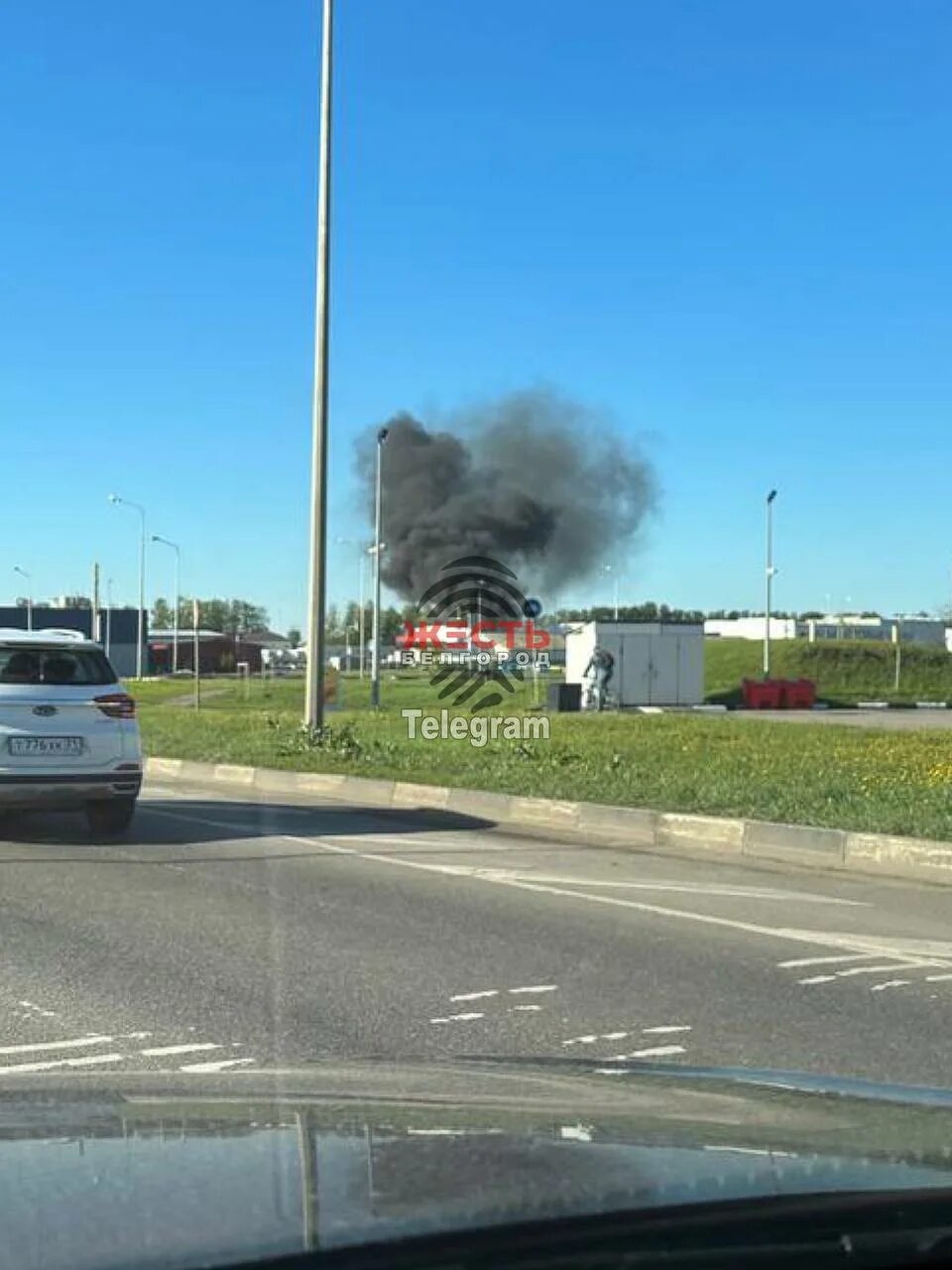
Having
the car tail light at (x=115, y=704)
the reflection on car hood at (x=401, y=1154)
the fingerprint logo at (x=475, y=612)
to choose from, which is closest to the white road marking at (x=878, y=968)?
the reflection on car hood at (x=401, y=1154)

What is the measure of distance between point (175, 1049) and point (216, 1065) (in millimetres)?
380

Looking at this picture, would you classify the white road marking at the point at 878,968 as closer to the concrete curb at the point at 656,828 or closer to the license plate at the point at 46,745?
the concrete curb at the point at 656,828

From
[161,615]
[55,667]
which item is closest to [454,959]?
[55,667]

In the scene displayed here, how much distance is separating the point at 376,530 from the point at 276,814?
26.1m

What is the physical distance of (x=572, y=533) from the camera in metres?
53.2

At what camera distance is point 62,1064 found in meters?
5.16

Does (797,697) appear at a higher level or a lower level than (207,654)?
lower

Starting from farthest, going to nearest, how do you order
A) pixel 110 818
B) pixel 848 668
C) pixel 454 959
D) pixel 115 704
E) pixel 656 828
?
1. pixel 848 668
2. pixel 656 828
3. pixel 110 818
4. pixel 115 704
5. pixel 454 959

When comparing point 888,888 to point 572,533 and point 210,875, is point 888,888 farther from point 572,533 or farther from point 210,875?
point 572,533

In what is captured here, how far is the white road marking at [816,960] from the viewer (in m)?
7.18

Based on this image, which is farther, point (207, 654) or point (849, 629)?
point (207, 654)

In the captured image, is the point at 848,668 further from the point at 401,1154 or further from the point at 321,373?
the point at 401,1154

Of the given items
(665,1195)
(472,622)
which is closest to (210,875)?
(665,1195)

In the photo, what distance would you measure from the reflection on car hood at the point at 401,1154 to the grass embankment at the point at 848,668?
4581 centimetres
